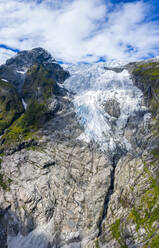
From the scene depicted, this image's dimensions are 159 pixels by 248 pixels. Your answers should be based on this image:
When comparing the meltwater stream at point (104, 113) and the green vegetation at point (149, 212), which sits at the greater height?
the meltwater stream at point (104, 113)

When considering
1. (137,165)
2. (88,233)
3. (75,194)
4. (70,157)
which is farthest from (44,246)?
(137,165)

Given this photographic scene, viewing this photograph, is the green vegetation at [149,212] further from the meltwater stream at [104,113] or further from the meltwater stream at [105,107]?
the meltwater stream at [104,113]

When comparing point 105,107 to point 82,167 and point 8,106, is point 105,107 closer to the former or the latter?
point 82,167

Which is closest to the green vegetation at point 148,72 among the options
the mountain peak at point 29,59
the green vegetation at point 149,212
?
the green vegetation at point 149,212

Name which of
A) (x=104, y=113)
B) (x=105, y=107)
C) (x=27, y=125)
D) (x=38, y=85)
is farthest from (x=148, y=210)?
(x=38, y=85)

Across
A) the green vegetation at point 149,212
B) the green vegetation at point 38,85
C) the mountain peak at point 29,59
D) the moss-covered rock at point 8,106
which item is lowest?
the green vegetation at point 149,212

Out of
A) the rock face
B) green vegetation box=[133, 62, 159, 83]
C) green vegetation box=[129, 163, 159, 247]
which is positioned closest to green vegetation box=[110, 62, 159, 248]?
green vegetation box=[129, 163, 159, 247]

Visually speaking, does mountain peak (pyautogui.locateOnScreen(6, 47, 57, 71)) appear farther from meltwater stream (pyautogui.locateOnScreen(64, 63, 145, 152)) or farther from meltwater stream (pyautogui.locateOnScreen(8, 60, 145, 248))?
meltwater stream (pyautogui.locateOnScreen(8, 60, 145, 248))
